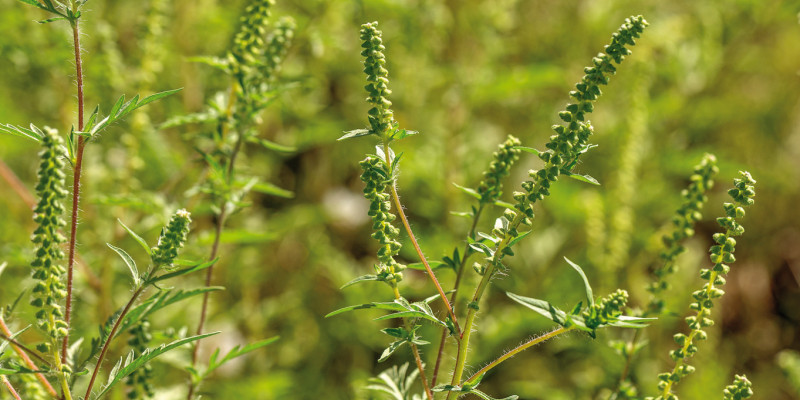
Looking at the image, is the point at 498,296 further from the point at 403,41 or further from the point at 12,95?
the point at 12,95

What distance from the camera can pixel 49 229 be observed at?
1.10 metres

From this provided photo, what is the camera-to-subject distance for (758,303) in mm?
4051

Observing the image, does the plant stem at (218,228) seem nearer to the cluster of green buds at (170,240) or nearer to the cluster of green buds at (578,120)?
the cluster of green buds at (170,240)

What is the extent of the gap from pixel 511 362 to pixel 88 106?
2.36m

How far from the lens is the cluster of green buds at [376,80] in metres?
1.09

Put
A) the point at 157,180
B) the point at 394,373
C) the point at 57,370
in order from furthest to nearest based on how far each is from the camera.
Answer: the point at 157,180 < the point at 394,373 < the point at 57,370

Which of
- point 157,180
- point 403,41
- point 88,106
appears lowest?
point 157,180

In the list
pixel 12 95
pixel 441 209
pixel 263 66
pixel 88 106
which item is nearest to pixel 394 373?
pixel 263 66

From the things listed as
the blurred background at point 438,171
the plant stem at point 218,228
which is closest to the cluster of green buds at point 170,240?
the plant stem at point 218,228

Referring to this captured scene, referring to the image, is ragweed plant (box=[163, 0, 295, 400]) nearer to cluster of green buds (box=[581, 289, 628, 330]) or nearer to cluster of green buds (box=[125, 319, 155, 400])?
cluster of green buds (box=[125, 319, 155, 400])

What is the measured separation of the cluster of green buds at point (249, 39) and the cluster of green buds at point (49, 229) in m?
0.61

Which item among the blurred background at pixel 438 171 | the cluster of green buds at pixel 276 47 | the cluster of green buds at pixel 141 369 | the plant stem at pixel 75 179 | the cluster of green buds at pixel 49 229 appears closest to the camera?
the cluster of green buds at pixel 49 229

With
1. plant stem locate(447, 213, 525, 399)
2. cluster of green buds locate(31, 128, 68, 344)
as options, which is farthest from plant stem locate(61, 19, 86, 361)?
plant stem locate(447, 213, 525, 399)

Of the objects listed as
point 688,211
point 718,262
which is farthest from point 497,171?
point 688,211
